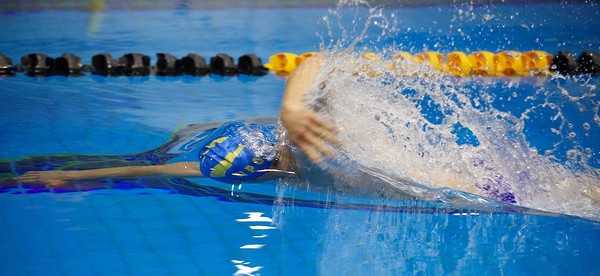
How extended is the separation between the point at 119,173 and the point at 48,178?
30cm

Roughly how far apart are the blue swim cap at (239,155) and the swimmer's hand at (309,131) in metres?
0.37

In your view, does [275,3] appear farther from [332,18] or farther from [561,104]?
[561,104]

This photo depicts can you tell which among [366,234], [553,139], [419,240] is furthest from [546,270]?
[553,139]

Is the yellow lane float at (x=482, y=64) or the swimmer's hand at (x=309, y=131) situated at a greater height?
the yellow lane float at (x=482, y=64)

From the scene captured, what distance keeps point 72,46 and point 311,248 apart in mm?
4717

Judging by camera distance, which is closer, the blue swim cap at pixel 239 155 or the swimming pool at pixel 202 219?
the swimming pool at pixel 202 219

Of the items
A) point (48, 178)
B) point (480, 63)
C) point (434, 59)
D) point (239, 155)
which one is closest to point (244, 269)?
point (239, 155)

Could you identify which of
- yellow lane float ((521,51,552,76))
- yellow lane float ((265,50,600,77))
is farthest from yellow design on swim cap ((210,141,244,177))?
yellow lane float ((521,51,552,76))

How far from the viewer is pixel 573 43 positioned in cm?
670

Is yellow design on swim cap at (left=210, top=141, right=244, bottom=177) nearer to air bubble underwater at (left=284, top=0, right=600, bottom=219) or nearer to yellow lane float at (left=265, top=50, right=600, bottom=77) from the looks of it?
air bubble underwater at (left=284, top=0, right=600, bottom=219)

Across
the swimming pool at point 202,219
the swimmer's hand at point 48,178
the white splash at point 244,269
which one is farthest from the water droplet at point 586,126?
the swimmer's hand at point 48,178

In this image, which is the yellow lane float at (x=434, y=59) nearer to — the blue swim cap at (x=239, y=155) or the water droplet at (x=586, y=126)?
the water droplet at (x=586, y=126)

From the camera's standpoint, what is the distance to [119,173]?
3043 mm

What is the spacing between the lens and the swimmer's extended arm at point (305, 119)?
2.38 m
